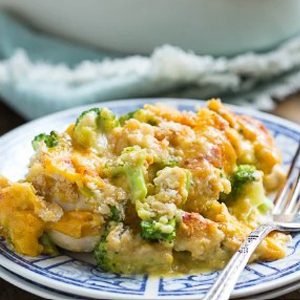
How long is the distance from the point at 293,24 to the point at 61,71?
1305 millimetres

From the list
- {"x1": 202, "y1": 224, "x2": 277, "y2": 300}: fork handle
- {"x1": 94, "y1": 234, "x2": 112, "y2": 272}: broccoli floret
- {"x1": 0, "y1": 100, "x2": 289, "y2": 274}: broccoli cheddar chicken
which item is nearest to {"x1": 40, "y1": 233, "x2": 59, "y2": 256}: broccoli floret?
{"x1": 0, "y1": 100, "x2": 289, "y2": 274}: broccoli cheddar chicken

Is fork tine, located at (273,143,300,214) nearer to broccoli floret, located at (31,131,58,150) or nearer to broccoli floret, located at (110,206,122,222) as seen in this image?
broccoli floret, located at (110,206,122,222)

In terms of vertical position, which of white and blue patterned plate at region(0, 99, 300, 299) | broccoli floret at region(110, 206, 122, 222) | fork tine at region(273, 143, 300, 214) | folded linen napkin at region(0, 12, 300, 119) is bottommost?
white and blue patterned plate at region(0, 99, 300, 299)

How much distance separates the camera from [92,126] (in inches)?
90.4

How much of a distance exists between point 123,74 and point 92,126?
1.54 meters

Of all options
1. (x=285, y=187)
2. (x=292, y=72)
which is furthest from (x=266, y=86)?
(x=285, y=187)

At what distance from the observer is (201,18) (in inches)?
152

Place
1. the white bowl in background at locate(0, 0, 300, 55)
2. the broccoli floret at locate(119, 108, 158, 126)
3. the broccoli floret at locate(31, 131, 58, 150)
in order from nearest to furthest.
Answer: the broccoli floret at locate(31, 131, 58, 150), the broccoli floret at locate(119, 108, 158, 126), the white bowl in background at locate(0, 0, 300, 55)

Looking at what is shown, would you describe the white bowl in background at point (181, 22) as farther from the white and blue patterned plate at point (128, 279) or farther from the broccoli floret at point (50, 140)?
the white and blue patterned plate at point (128, 279)

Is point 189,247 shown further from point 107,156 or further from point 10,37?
point 10,37

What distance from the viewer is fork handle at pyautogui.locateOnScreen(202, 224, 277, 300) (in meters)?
1.83

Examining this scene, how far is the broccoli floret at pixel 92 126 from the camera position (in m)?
2.27

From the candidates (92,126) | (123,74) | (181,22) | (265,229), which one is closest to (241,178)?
(265,229)

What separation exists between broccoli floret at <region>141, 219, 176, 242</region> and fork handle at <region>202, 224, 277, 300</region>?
0.60ft
